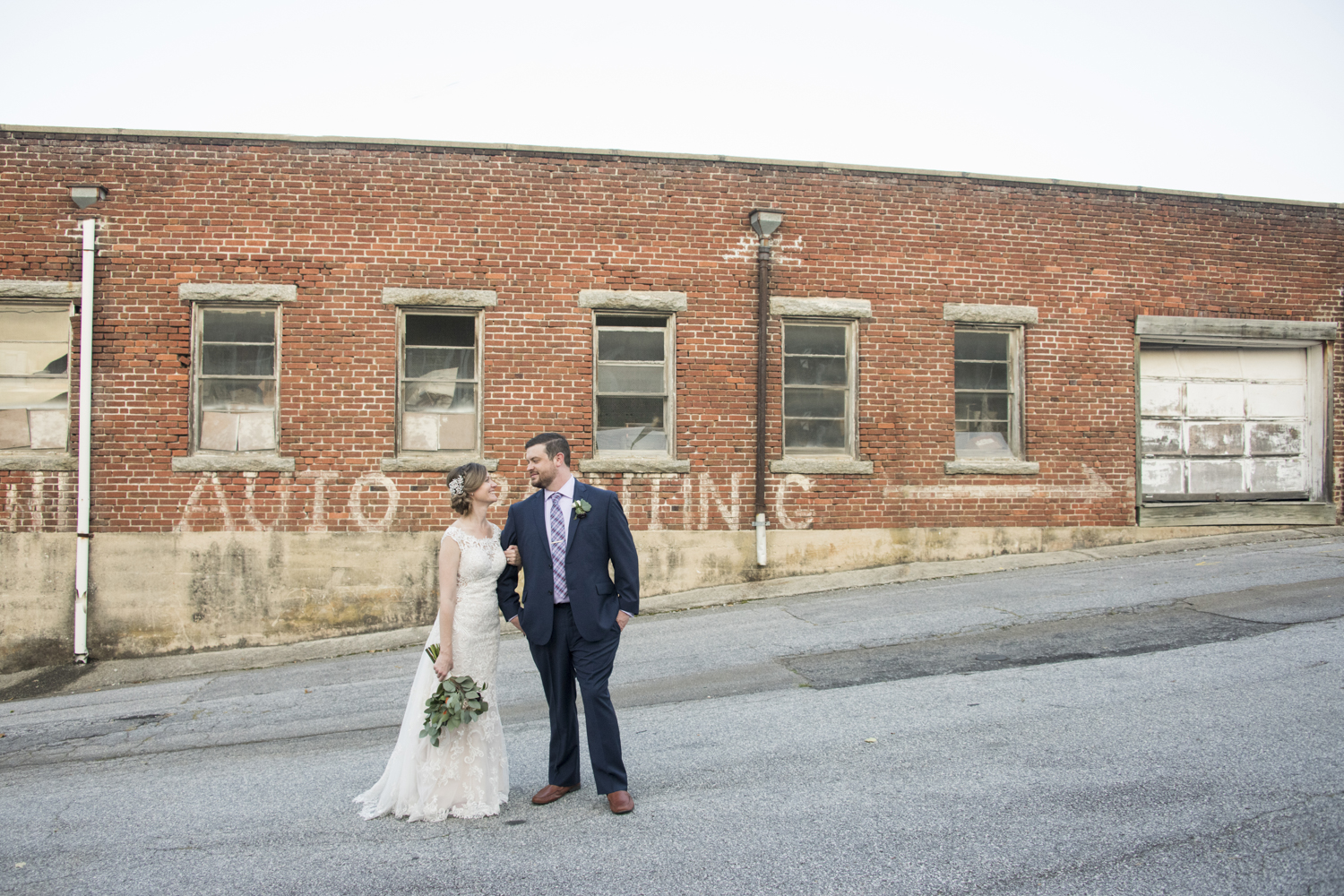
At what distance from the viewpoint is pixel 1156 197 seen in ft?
37.9

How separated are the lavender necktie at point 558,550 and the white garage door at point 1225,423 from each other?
32.1 feet

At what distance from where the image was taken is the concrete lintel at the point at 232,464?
32.0 feet

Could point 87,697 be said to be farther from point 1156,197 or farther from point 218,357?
point 1156,197

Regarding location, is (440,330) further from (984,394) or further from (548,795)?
(548,795)

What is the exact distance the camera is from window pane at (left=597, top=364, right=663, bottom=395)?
34.6ft

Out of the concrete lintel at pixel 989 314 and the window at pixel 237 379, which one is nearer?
the window at pixel 237 379

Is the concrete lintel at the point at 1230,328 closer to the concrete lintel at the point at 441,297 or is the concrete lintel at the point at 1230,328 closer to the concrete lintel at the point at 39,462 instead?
the concrete lintel at the point at 441,297

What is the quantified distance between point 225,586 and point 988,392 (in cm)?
931

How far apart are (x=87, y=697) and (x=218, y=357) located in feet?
12.6

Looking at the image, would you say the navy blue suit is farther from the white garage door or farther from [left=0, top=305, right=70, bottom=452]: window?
the white garage door

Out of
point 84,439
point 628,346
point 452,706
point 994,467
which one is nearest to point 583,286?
point 628,346

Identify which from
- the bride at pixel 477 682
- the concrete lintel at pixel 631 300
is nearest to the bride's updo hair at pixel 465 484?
the bride at pixel 477 682

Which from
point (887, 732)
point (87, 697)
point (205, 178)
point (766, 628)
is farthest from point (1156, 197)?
point (87, 697)

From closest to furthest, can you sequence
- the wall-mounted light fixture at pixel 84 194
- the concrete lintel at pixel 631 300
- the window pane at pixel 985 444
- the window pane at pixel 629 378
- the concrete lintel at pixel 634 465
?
the wall-mounted light fixture at pixel 84 194, the concrete lintel at pixel 634 465, the concrete lintel at pixel 631 300, the window pane at pixel 629 378, the window pane at pixel 985 444
